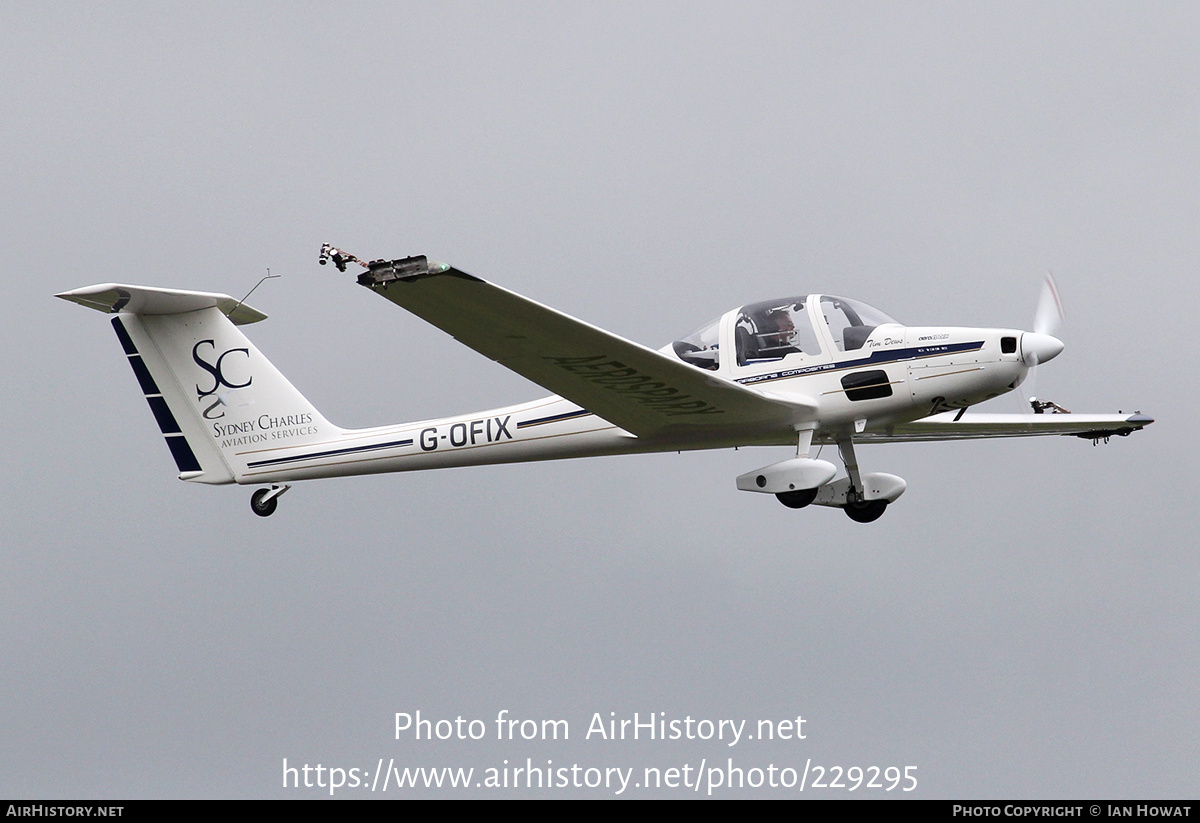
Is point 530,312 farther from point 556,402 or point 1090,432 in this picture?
point 1090,432

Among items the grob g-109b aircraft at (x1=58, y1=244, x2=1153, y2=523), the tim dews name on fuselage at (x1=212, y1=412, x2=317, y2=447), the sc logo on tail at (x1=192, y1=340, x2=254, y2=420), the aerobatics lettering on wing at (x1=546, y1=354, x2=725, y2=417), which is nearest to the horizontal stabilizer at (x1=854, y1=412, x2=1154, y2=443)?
the grob g-109b aircraft at (x1=58, y1=244, x2=1153, y2=523)

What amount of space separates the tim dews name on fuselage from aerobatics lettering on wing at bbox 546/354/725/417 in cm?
459

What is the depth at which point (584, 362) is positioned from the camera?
1200cm

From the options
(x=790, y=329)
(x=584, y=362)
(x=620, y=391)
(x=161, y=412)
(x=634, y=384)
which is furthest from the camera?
(x=161, y=412)

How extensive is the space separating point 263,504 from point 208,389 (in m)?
1.62

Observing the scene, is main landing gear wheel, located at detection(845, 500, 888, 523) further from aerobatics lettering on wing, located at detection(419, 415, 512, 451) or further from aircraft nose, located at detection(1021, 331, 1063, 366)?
aerobatics lettering on wing, located at detection(419, 415, 512, 451)

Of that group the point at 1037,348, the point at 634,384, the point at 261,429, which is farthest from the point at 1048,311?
the point at 261,429

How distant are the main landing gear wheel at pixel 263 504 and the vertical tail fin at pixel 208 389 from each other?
1.17 ft

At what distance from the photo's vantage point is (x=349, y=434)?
15.2m

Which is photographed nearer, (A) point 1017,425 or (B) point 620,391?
(B) point 620,391

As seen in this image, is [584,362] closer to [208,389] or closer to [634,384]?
[634,384]

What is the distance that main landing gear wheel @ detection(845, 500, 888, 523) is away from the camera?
46.8ft

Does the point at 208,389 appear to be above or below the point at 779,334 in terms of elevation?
below

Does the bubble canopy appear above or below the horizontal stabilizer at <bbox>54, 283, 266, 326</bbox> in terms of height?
below
